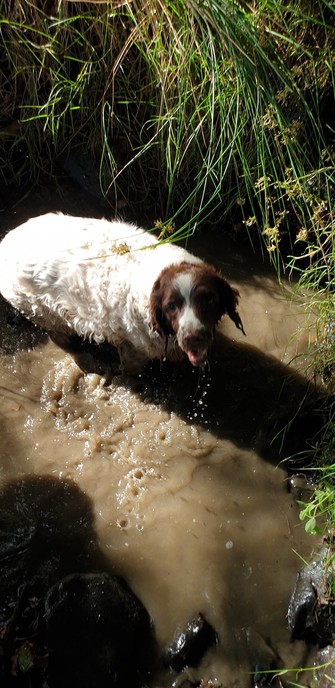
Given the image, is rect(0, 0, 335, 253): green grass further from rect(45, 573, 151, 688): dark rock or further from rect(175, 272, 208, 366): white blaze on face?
rect(45, 573, 151, 688): dark rock

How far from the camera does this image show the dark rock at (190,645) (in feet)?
8.97

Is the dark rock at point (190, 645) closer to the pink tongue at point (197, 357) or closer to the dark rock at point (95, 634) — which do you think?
the dark rock at point (95, 634)

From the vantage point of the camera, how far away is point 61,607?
9.21 ft

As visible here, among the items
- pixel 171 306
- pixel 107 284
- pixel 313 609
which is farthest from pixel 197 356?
pixel 313 609

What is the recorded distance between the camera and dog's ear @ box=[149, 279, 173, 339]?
298cm

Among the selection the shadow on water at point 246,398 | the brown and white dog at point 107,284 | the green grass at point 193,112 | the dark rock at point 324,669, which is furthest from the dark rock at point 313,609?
the brown and white dog at point 107,284

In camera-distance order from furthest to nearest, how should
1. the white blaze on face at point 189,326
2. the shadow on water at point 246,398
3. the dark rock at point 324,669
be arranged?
the shadow on water at point 246,398, the white blaze on face at point 189,326, the dark rock at point 324,669

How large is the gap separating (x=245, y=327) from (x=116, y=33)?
2.13 metres

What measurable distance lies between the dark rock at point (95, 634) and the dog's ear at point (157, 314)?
1359mm

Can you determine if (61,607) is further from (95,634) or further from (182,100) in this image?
(182,100)

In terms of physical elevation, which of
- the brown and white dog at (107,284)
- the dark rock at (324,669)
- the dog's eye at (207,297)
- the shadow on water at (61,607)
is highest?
the dog's eye at (207,297)

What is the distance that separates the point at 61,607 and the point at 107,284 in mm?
1786

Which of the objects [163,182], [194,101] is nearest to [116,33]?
[194,101]

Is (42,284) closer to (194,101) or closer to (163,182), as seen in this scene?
(163,182)
